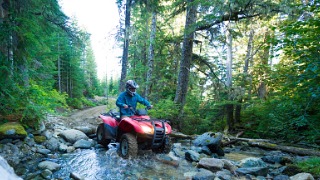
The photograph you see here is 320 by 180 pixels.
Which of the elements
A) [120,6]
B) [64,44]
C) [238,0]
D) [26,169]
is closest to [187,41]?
[238,0]

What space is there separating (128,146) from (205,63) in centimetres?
765

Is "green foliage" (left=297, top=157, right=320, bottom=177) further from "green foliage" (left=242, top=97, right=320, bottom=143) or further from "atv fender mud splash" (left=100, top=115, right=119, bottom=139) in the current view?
"atv fender mud splash" (left=100, top=115, right=119, bottom=139)

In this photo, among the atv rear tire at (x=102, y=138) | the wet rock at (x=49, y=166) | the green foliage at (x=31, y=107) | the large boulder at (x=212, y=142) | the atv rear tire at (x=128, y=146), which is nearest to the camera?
the wet rock at (x=49, y=166)

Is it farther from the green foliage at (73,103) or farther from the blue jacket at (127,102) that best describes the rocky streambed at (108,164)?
the green foliage at (73,103)

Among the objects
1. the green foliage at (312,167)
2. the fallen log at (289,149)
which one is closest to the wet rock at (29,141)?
the green foliage at (312,167)

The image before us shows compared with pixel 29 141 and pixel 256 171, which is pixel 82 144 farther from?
pixel 256 171

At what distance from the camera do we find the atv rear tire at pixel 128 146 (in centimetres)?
526

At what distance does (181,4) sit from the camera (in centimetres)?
1064

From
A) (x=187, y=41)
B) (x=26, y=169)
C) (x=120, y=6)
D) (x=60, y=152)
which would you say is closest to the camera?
(x=26, y=169)

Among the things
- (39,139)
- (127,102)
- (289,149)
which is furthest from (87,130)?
(289,149)

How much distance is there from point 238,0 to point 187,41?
312cm

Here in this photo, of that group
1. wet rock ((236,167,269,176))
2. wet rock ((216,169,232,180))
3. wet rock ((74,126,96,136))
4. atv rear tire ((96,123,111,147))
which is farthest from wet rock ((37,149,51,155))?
wet rock ((236,167,269,176))

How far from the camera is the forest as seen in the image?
5.70 m

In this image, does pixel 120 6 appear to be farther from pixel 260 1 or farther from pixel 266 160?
pixel 266 160
